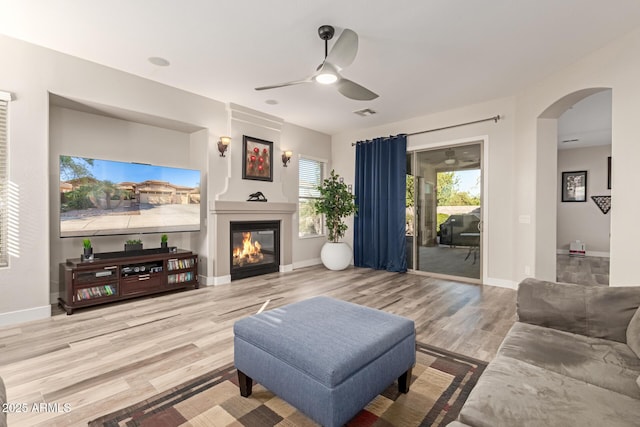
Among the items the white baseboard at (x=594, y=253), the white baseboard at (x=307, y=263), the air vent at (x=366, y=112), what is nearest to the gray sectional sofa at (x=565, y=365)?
the air vent at (x=366, y=112)

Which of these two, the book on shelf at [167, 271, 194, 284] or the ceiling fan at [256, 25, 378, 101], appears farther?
the book on shelf at [167, 271, 194, 284]

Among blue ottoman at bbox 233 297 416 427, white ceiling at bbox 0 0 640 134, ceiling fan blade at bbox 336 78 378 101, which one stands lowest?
blue ottoman at bbox 233 297 416 427

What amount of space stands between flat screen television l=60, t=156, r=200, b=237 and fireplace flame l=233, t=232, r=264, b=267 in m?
0.80

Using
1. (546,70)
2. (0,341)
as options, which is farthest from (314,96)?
(0,341)

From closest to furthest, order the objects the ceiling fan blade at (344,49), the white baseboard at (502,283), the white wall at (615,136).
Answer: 1. the ceiling fan blade at (344,49)
2. the white wall at (615,136)
3. the white baseboard at (502,283)

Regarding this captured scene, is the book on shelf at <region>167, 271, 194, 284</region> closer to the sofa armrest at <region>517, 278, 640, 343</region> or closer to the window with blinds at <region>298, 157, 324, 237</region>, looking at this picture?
the window with blinds at <region>298, 157, 324, 237</region>

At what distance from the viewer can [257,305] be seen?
370cm

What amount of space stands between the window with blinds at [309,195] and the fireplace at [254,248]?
2.51 feet

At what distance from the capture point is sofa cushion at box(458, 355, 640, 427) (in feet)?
3.50

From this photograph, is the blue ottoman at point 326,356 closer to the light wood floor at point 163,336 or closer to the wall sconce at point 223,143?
the light wood floor at point 163,336

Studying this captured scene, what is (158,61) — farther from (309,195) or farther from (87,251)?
(309,195)

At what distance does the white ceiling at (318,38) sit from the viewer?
2.57 meters

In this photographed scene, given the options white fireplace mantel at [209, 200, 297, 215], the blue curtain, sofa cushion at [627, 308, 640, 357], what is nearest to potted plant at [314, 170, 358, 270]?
the blue curtain

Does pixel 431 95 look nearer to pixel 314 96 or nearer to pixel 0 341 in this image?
pixel 314 96
